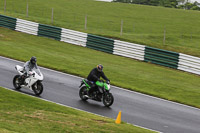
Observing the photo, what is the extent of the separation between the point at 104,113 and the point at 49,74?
21.4 feet

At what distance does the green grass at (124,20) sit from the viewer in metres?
34.4

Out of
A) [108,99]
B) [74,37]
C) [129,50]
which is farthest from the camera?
[74,37]

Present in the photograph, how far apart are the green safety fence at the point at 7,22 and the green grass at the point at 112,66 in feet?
7.05

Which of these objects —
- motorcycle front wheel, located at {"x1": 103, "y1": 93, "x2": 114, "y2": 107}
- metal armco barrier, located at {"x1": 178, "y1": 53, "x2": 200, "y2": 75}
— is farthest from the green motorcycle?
metal armco barrier, located at {"x1": 178, "y1": 53, "x2": 200, "y2": 75}

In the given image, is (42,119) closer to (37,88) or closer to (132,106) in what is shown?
(37,88)

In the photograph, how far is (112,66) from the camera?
81.3 feet

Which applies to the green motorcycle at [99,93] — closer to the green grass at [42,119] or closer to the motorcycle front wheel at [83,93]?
the motorcycle front wheel at [83,93]

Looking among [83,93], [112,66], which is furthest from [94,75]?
[112,66]

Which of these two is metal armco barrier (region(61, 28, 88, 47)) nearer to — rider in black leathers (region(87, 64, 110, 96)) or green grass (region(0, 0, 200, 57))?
green grass (region(0, 0, 200, 57))

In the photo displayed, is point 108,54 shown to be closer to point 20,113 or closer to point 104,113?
point 104,113

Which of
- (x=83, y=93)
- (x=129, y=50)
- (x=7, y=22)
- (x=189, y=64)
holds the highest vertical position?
(x=7, y=22)

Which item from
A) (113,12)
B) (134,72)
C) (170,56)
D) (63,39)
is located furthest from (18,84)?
(113,12)

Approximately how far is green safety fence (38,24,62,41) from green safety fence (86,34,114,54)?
9.95 ft

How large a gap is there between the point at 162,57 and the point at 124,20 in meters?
20.5
